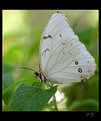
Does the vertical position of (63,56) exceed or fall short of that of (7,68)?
it exceeds it

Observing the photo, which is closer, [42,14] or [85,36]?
[85,36]

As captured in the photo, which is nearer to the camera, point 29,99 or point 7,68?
point 29,99

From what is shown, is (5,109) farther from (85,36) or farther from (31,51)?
(85,36)

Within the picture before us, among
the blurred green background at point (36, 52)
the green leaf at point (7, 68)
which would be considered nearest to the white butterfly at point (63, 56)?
the blurred green background at point (36, 52)

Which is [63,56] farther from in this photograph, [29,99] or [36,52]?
[36,52]

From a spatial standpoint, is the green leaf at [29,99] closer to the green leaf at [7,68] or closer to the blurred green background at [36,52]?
the blurred green background at [36,52]

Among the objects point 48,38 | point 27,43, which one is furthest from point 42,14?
point 48,38

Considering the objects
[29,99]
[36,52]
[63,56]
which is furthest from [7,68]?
[29,99]
